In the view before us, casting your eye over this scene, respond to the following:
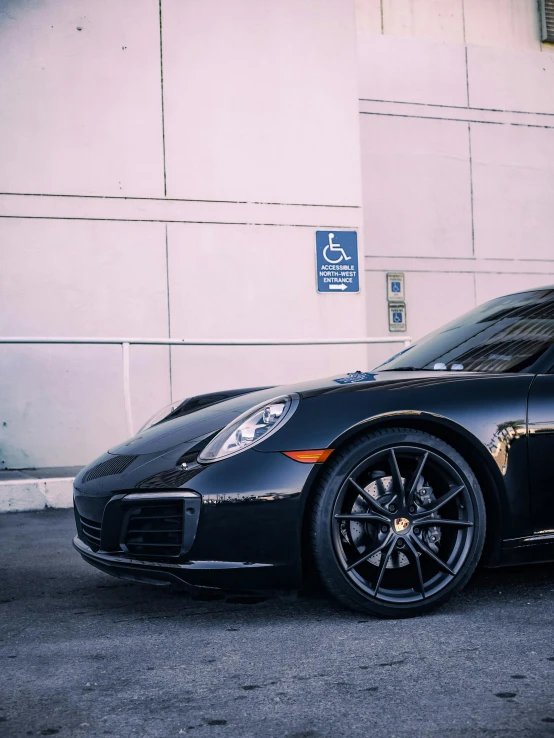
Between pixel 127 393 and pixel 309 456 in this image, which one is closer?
pixel 309 456

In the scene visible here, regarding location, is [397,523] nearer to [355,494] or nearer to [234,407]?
[355,494]

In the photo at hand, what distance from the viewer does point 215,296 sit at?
9.20 meters

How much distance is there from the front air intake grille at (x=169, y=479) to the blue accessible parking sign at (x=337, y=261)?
20.6 ft

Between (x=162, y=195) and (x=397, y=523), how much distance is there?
6370 mm

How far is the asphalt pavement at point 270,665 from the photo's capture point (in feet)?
7.63

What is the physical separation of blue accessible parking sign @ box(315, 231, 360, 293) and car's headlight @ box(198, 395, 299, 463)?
611 cm

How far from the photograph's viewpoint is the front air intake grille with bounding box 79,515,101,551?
3.57 metres

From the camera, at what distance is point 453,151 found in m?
12.3

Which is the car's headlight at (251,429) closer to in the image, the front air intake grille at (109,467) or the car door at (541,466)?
the front air intake grille at (109,467)

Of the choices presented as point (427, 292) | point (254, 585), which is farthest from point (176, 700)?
point (427, 292)

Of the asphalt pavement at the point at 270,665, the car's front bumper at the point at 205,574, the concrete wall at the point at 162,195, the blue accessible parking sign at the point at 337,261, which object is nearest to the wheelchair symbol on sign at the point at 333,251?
the blue accessible parking sign at the point at 337,261

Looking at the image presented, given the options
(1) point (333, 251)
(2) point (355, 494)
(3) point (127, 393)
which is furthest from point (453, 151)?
(2) point (355, 494)

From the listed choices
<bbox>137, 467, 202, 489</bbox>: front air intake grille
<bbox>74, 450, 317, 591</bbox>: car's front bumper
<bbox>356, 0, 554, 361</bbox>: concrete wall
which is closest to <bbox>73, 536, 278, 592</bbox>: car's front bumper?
<bbox>74, 450, 317, 591</bbox>: car's front bumper

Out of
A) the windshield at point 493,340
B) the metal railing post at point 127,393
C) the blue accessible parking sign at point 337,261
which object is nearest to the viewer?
the windshield at point 493,340
